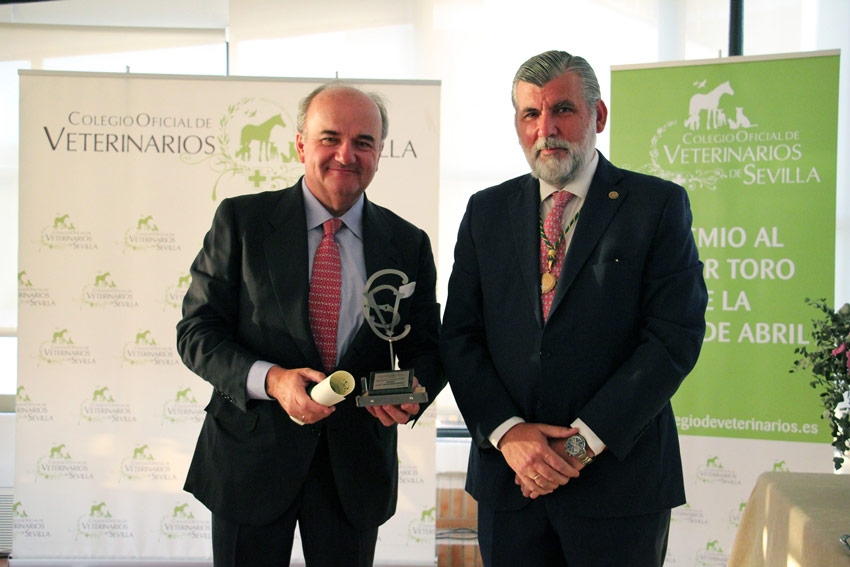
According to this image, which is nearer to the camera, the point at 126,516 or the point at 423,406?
the point at 423,406

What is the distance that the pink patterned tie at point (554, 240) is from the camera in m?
1.92

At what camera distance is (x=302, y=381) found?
5.83ft

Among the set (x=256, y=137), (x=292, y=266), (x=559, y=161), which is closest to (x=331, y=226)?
(x=292, y=266)

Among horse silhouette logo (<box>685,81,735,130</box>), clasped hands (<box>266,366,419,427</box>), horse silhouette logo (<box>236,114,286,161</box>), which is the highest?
horse silhouette logo (<box>685,81,735,130</box>)

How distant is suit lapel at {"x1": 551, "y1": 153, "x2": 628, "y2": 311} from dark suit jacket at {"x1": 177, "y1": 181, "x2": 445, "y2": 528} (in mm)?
415

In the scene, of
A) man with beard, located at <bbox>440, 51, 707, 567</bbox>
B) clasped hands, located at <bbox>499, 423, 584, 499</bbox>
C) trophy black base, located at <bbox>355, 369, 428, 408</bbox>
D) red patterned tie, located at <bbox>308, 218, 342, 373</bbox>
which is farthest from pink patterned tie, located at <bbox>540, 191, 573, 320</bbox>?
red patterned tie, located at <bbox>308, 218, 342, 373</bbox>

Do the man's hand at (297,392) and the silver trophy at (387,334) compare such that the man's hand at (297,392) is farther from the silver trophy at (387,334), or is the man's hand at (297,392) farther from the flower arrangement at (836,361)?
the flower arrangement at (836,361)

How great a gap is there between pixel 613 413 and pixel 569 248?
1.30ft

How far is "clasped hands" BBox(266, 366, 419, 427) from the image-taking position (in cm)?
174

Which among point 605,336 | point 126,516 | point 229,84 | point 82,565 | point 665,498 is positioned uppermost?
point 229,84

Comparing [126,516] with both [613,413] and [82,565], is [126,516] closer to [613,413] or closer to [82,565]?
[82,565]

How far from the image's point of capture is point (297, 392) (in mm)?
1753

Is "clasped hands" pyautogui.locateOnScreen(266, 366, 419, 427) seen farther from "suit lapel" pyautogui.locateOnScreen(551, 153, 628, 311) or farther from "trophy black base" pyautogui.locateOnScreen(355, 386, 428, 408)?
"suit lapel" pyautogui.locateOnScreen(551, 153, 628, 311)

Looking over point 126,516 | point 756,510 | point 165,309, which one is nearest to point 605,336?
point 756,510
